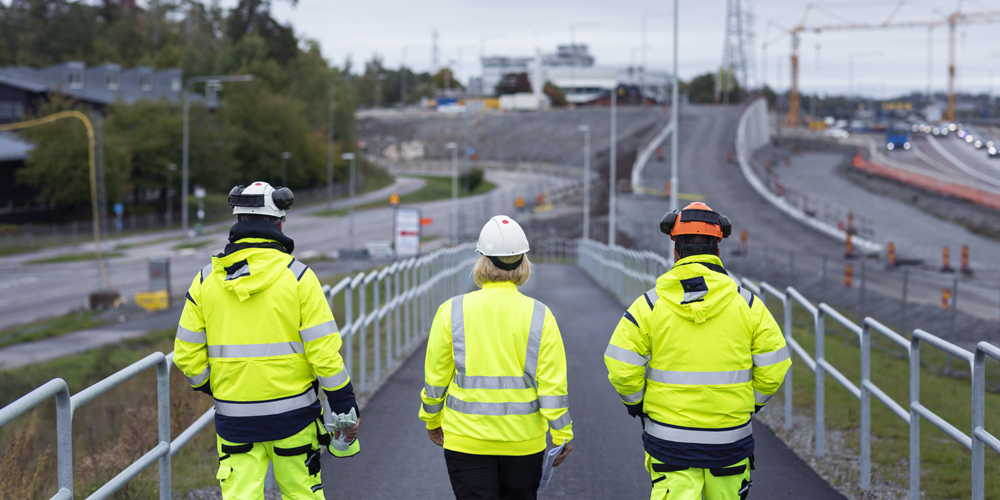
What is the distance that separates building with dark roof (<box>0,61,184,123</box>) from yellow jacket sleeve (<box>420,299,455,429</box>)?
63.6 metres

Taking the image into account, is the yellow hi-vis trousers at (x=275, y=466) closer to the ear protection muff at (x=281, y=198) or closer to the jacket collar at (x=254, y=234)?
the jacket collar at (x=254, y=234)

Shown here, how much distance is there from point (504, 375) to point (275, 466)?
3.80ft

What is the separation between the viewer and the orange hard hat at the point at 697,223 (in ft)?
13.5

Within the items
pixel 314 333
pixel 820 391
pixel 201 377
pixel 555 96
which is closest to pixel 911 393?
pixel 820 391

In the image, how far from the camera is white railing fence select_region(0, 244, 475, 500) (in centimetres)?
367

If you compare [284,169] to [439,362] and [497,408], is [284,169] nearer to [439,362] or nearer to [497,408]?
[439,362]

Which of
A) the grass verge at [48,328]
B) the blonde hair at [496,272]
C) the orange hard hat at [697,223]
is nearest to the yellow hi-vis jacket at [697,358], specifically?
the orange hard hat at [697,223]

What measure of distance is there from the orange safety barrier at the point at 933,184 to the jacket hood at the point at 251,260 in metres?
45.0

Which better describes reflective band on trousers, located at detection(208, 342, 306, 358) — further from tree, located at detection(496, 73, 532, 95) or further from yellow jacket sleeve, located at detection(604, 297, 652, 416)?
tree, located at detection(496, 73, 532, 95)

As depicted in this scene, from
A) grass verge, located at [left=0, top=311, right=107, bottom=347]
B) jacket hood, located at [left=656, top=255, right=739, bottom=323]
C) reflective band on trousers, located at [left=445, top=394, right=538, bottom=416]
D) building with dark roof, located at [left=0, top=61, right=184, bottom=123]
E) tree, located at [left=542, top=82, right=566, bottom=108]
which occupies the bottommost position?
grass verge, located at [left=0, top=311, right=107, bottom=347]

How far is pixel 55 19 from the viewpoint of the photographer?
103 metres

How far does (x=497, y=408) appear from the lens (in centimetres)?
402

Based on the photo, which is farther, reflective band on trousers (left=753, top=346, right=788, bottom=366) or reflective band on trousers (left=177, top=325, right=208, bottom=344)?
reflective band on trousers (left=177, top=325, right=208, bottom=344)

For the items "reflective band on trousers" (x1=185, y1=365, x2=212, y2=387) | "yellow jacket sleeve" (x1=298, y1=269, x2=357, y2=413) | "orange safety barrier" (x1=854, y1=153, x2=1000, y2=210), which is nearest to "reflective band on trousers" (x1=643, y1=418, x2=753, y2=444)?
"yellow jacket sleeve" (x1=298, y1=269, x2=357, y2=413)
